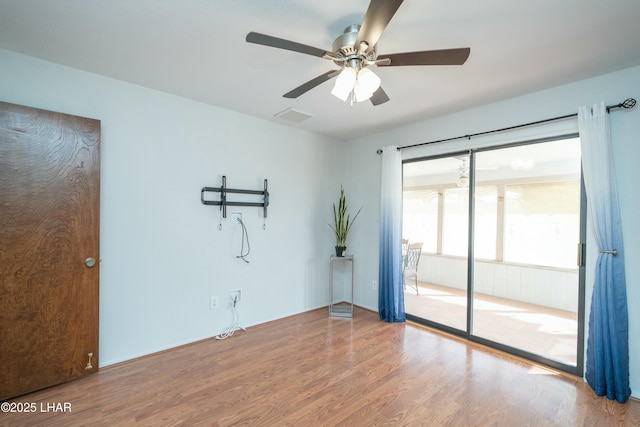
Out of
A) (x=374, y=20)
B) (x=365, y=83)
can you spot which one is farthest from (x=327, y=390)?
(x=374, y=20)

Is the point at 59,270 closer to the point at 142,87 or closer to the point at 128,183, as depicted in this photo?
the point at 128,183

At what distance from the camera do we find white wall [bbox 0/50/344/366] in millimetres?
2543

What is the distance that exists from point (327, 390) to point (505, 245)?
234 cm

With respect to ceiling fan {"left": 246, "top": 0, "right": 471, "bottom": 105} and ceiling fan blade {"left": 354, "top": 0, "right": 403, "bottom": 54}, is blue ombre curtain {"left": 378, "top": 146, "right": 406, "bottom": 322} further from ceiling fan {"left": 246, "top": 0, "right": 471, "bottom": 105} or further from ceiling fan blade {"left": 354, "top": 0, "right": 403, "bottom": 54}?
ceiling fan blade {"left": 354, "top": 0, "right": 403, "bottom": 54}

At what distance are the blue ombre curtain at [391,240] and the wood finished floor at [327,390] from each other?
0.66 metres

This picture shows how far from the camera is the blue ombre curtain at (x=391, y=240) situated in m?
3.73

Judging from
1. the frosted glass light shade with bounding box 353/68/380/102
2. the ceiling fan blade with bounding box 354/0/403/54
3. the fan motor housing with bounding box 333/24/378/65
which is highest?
the fan motor housing with bounding box 333/24/378/65

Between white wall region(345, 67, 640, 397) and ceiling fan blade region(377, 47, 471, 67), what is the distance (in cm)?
166

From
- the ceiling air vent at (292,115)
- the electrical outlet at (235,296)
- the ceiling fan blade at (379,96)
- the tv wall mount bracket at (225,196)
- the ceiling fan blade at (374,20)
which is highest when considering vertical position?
the ceiling air vent at (292,115)

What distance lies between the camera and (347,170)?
4566mm

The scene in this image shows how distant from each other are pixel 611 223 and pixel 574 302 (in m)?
0.81

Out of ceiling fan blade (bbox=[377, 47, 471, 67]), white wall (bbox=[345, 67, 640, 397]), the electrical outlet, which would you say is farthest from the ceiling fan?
the electrical outlet

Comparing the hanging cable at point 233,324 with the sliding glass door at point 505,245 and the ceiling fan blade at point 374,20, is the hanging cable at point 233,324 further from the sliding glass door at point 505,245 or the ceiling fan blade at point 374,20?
the ceiling fan blade at point 374,20

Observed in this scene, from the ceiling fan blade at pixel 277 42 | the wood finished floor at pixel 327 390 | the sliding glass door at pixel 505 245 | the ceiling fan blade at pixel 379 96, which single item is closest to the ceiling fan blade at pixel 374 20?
the ceiling fan blade at pixel 277 42
